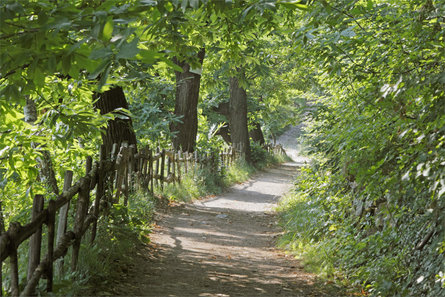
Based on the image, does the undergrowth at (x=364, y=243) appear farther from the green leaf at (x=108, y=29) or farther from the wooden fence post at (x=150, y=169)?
the wooden fence post at (x=150, y=169)

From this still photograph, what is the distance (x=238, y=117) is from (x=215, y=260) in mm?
18843

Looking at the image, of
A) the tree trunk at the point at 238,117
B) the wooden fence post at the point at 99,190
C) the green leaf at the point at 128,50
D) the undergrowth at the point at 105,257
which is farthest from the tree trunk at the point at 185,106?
the green leaf at the point at 128,50

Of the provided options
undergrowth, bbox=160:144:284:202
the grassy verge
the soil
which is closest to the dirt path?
the soil

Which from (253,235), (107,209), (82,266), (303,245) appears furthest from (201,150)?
(82,266)

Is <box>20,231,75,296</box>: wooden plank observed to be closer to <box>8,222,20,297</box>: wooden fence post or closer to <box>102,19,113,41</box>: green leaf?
<box>8,222,20,297</box>: wooden fence post

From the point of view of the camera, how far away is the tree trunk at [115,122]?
9234 mm

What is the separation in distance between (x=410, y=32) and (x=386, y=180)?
4.51 ft

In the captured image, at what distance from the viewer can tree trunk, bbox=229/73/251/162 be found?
84.2 ft

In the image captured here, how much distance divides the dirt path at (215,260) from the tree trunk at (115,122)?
1888 millimetres

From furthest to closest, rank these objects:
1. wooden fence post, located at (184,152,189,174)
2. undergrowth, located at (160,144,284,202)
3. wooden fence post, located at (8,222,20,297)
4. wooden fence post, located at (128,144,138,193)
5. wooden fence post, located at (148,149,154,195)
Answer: wooden fence post, located at (184,152,189,174) → undergrowth, located at (160,144,284,202) → wooden fence post, located at (148,149,154,195) → wooden fence post, located at (128,144,138,193) → wooden fence post, located at (8,222,20,297)

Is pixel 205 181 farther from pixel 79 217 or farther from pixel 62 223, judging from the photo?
pixel 62 223

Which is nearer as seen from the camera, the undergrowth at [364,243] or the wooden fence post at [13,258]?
the wooden fence post at [13,258]

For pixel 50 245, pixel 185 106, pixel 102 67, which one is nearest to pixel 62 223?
pixel 50 245

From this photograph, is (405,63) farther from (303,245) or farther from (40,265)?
(303,245)
